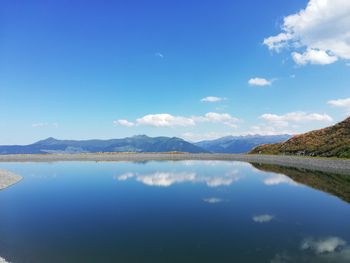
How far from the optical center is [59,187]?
69.6m

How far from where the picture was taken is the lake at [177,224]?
24.8 meters

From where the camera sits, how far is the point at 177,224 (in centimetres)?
3497

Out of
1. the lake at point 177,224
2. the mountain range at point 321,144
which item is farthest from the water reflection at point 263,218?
the mountain range at point 321,144

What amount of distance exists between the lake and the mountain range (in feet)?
214

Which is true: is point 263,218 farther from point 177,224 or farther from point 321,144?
point 321,144

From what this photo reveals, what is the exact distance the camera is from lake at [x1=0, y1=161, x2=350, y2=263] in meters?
24.8

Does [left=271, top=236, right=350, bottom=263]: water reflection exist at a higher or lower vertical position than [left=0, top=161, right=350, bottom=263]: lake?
lower

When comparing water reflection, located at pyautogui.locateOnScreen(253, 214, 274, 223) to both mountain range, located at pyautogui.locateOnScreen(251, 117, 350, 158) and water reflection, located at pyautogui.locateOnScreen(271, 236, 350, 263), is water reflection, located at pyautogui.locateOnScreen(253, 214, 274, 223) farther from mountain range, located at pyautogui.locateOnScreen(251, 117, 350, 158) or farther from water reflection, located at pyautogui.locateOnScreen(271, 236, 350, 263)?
mountain range, located at pyautogui.locateOnScreen(251, 117, 350, 158)

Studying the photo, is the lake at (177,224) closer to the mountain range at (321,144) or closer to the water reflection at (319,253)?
the water reflection at (319,253)

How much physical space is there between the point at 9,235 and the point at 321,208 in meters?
38.9

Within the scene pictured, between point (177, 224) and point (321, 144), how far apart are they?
125111 millimetres

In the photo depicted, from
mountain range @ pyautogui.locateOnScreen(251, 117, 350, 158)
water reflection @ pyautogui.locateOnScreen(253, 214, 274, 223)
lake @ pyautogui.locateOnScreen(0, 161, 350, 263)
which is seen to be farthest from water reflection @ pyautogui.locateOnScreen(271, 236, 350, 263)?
mountain range @ pyautogui.locateOnScreen(251, 117, 350, 158)

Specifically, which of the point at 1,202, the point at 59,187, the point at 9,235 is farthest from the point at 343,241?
the point at 59,187

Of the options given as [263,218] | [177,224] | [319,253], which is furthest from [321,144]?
[319,253]
